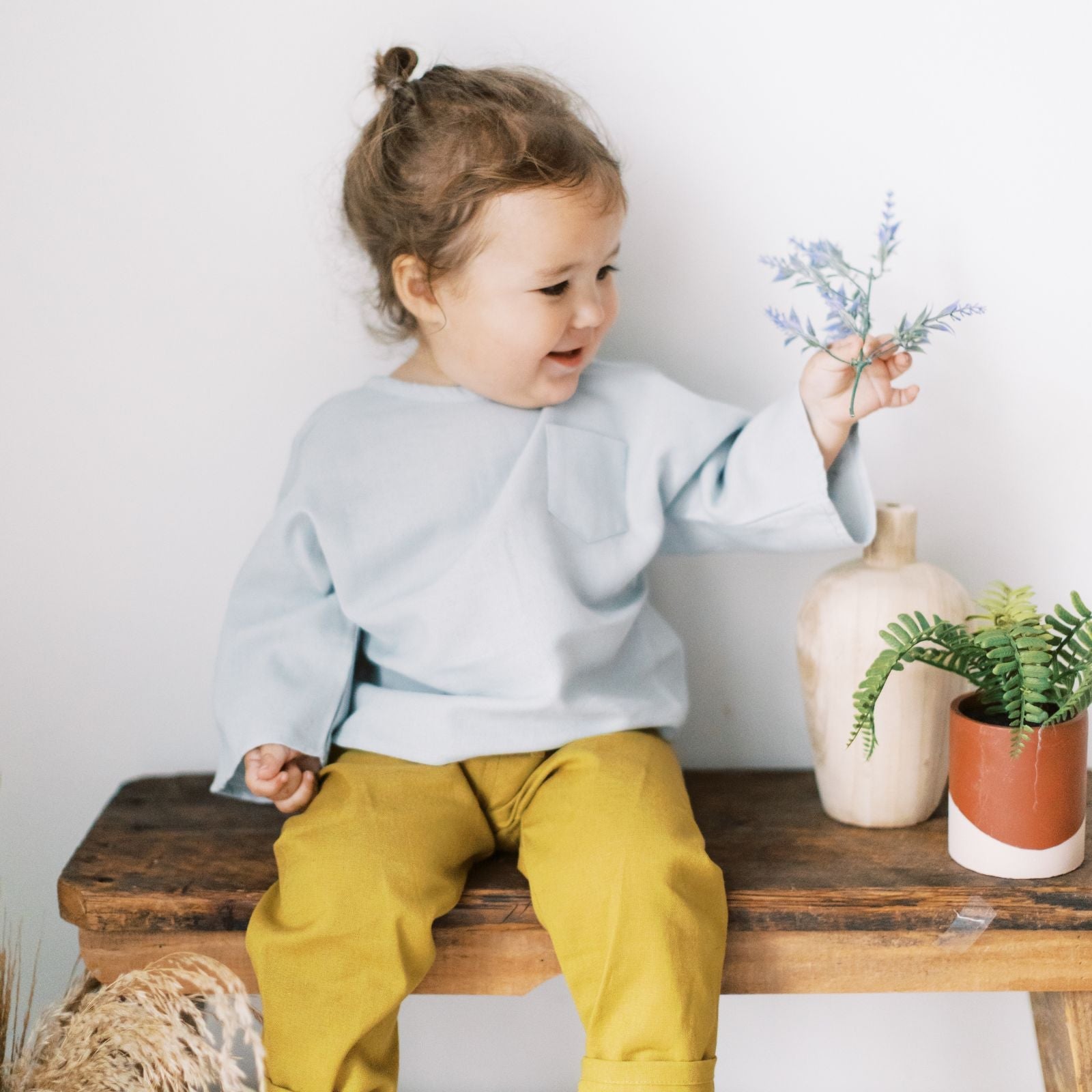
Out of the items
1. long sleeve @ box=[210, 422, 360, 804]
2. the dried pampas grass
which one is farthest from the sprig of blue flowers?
the dried pampas grass

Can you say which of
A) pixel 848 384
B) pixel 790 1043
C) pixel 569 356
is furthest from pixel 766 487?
pixel 790 1043

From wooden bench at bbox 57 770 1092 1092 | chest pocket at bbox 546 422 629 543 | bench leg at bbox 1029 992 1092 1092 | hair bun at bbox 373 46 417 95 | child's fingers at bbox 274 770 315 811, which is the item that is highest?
hair bun at bbox 373 46 417 95

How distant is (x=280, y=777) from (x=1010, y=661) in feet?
2.02

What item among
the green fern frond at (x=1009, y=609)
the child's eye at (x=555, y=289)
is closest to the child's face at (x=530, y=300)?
the child's eye at (x=555, y=289)

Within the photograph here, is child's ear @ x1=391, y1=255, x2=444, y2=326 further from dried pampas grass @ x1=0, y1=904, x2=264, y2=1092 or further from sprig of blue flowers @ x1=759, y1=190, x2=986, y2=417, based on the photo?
dried pampas grass @ x1=0, y1=904, x2=264, y2=1092

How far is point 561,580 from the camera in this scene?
1060 millimetres

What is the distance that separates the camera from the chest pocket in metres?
1.09

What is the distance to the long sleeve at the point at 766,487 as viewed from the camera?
1055 millimetres

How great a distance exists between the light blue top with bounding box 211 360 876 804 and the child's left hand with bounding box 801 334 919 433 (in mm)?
20

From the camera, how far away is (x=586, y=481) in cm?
110

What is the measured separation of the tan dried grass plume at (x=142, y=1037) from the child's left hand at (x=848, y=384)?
2.18 feet

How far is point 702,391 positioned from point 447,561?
0.35 m

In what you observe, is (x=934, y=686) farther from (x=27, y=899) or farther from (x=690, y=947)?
(x=27, y=899)

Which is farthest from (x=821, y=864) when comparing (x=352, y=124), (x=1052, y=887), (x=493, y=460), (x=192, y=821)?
(x=352, y=124)
